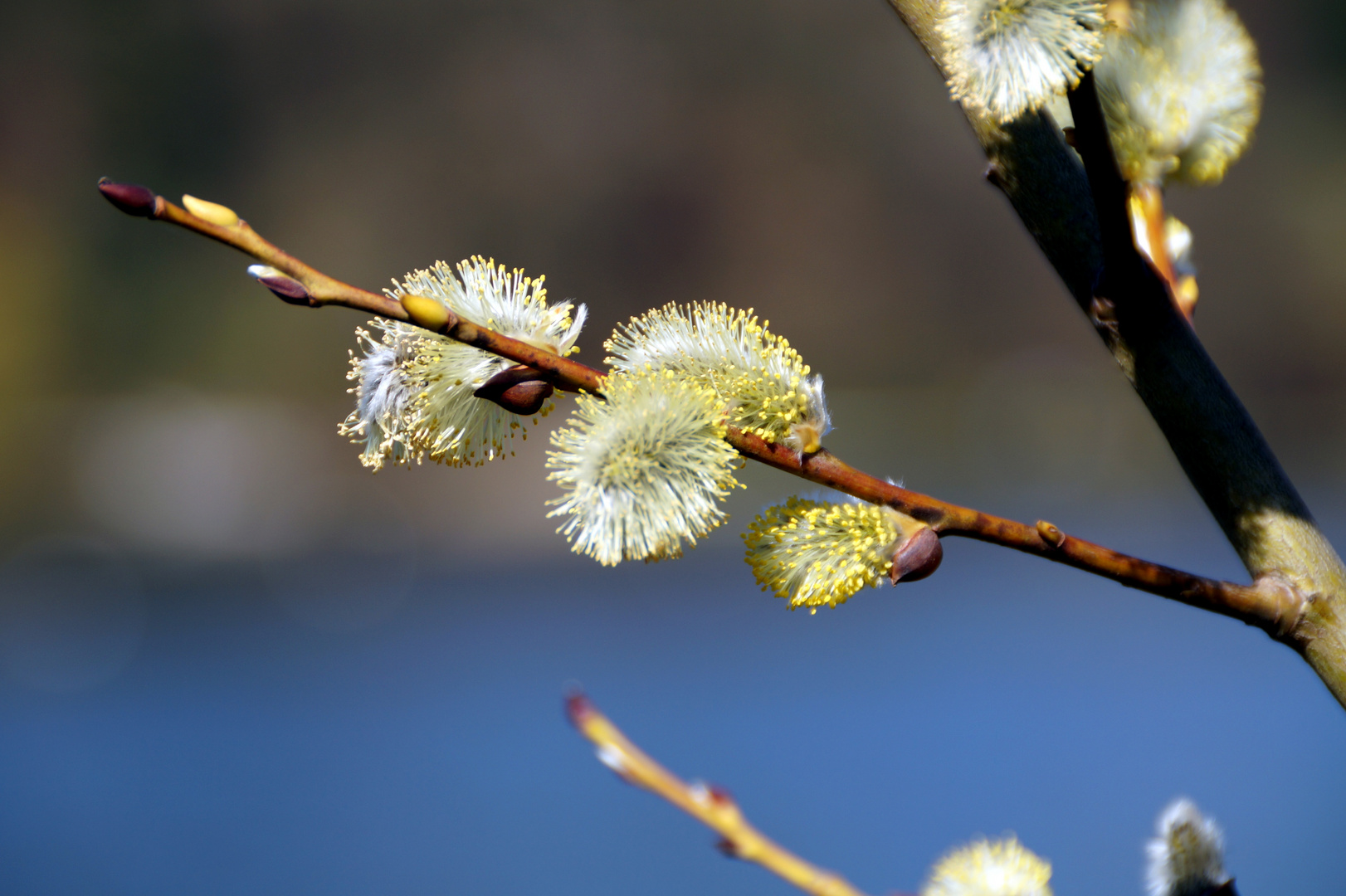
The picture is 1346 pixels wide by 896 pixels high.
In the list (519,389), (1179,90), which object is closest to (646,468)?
(519,389)

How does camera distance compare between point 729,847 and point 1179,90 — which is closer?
point 729,847

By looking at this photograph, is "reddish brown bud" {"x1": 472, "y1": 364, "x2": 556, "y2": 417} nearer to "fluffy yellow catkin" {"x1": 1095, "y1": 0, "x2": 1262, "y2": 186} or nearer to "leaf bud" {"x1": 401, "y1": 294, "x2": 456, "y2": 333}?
"leaf bud" {"x1": 401, "y1": 294, "x2": 456, "y2": 333}

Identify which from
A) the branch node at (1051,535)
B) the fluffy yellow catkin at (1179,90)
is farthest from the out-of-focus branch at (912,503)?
the fluffy yellow catkin at (1179,90)

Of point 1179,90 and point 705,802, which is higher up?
point 1179,90

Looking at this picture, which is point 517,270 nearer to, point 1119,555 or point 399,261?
point 1119,555

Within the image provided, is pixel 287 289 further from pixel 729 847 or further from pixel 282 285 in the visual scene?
pixel 729 847

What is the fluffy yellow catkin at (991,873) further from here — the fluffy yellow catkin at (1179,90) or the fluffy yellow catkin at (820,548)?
the fluffy yellow catkin at (1179,90)

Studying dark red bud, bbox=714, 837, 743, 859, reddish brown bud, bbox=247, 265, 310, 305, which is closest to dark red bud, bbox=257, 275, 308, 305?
reddish brown bud, bbox=247, 265, 310, 305

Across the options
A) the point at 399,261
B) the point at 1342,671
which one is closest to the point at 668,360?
the point at 1342,671
